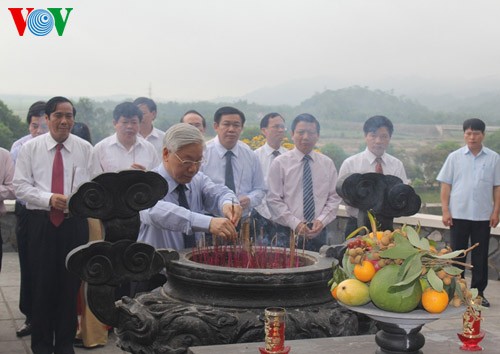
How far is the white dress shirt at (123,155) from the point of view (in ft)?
20.4

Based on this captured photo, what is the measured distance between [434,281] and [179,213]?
1.62 m

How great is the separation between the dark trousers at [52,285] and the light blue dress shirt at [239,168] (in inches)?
54.9

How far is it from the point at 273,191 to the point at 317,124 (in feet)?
2.53

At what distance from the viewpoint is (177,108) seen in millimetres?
13320

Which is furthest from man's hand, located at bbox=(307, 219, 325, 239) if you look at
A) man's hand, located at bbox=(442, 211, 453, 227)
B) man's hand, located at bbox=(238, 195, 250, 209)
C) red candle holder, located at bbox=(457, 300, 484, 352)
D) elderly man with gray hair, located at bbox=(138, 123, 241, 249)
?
red candle holder, located at bbox=(457, 300, 484, 352)

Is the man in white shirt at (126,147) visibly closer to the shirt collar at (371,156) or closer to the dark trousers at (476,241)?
the shirt collar at (371,156)

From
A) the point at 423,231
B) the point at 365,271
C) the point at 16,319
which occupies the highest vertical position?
the point at 365,271

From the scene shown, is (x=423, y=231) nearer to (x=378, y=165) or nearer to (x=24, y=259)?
(x=378, y=165)

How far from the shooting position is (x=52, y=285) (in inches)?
199

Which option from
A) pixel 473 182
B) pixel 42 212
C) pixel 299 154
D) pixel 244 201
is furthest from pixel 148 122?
pixel 473 182

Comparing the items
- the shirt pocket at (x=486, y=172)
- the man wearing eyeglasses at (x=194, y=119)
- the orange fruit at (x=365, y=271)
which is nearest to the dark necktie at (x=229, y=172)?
the man wearing eyeglasses at (x=194, y=119)

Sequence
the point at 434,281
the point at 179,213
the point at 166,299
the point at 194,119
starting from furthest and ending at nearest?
the point at 194,119
the point at 179,213
the point at 166,299
the point at 434,281

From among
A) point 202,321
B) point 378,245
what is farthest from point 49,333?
point 378,245

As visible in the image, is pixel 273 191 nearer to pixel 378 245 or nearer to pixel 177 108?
pixel 378 245
